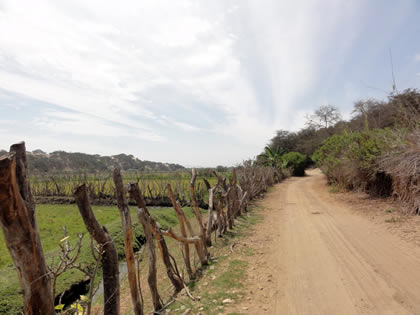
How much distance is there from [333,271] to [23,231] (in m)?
4.33

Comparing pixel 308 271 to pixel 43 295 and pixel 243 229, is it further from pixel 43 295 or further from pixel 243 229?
pixel 43 295

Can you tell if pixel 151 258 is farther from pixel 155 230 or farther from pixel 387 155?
→ pixel 387 155

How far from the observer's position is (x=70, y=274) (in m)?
5.79

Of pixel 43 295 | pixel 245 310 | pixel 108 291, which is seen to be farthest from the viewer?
pixel 245 310

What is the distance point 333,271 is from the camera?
418 cm

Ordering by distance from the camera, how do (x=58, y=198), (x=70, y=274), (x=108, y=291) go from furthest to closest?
(x=58, y=198) < (x=70, y=274) < (x=108, y=291)

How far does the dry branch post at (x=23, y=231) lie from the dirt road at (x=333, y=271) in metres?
2.41

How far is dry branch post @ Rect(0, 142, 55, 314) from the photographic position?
156 cm

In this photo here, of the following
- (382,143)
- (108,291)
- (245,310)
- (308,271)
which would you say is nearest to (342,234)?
(308,271)

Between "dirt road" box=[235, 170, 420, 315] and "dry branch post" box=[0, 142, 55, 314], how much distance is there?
7.92 ft

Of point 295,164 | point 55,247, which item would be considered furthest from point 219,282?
point 295,164

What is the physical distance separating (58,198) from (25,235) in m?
20.5

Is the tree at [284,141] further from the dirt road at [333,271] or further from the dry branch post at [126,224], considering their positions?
the dry branch post at [126,224]

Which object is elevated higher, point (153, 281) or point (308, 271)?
point (153, 281)
